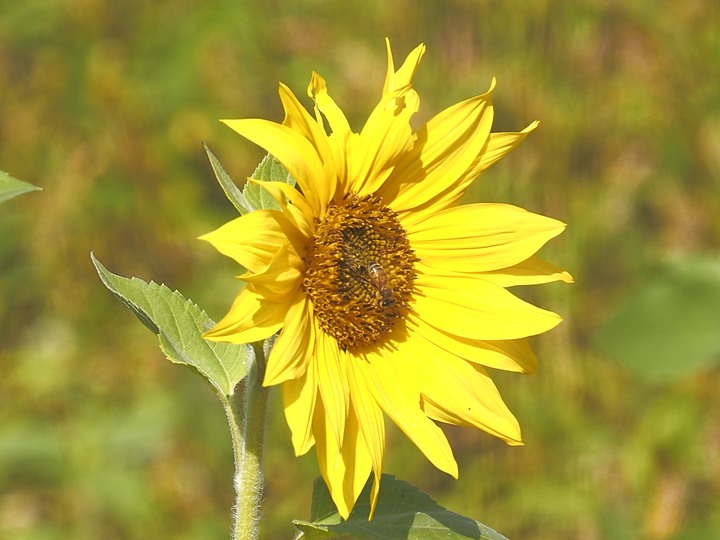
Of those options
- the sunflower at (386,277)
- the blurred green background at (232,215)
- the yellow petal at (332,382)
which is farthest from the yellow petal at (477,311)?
the blurred green background at (232,215)

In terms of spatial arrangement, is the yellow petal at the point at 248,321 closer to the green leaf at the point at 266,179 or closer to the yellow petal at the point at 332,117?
the green leaf at the point at 266,179

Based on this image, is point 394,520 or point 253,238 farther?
point 394,520

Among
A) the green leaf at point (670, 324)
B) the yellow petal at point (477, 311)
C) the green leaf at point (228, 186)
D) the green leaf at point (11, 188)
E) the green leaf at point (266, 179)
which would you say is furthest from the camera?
the green leaf at point (670, 324)

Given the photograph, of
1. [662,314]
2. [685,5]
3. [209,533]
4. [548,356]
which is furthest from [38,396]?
[685,5]

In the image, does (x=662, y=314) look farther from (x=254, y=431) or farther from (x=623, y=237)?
(x=254, y=431)

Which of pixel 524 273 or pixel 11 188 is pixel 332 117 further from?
pixel 11 188

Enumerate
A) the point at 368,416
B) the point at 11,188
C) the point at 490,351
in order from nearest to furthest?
the point at 11,188
the point at 368,416
the point at 490,351

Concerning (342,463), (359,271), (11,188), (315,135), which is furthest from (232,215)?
(11,188)

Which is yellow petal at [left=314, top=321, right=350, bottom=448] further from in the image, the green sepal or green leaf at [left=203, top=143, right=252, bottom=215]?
the green sepal
